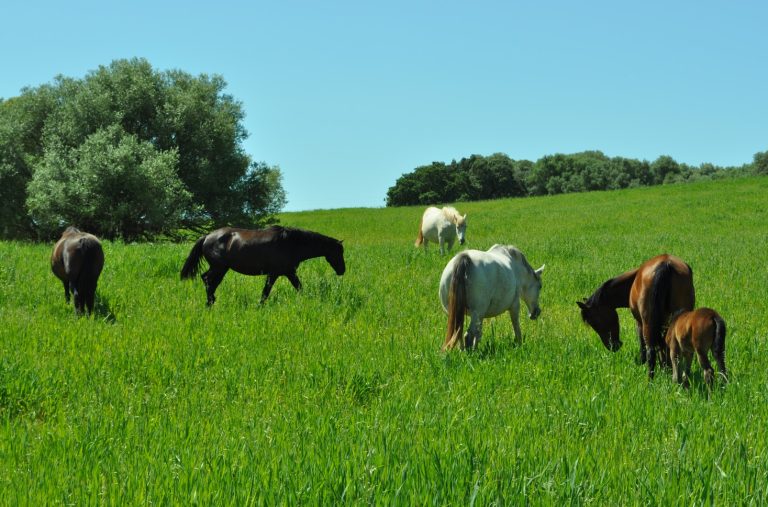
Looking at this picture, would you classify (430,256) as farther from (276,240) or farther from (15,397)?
(15,397)

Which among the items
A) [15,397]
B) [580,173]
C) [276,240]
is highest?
[580,173]

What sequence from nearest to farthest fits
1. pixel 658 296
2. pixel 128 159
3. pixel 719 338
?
pixel 719 338
pixel 658 296
pixel 128 159

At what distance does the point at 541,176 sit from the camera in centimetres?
12700

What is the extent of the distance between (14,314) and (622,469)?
31.2 feet

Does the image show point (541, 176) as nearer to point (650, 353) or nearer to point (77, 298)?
point (77, 298)

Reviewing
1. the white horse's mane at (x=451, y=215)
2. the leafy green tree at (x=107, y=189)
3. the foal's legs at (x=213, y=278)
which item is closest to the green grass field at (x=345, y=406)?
the foal's legs at (x=213, y=278)

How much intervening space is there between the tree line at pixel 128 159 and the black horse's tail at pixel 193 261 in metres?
19.1

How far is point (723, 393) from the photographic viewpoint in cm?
639

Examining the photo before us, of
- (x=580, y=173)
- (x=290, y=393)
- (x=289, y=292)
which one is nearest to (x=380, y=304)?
(x=289, y=292)

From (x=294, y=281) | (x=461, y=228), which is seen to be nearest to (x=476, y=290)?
(x=294, y=281)

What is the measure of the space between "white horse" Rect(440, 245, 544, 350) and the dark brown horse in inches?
177

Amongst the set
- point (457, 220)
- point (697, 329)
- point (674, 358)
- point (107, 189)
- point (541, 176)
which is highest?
point (541, 176)

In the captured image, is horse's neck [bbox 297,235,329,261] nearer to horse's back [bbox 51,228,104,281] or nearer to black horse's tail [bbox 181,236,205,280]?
black horse's tail [bbox 181,236,205,280]

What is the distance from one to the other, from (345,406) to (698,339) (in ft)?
10.8
